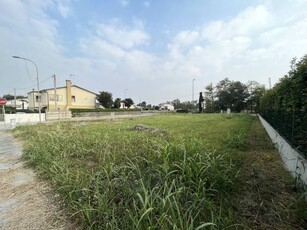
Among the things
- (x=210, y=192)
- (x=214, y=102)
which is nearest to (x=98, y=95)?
(x=214, y=102)

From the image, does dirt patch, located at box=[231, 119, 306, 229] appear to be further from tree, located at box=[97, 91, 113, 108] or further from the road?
tree, located at box=[97, 91, 113, 108]

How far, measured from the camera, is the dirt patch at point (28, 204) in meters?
2.80

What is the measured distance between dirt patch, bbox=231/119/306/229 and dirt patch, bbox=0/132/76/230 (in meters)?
2.27

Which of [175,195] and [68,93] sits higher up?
[68,93]

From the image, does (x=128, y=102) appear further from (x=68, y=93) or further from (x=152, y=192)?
(x=152, y=192)

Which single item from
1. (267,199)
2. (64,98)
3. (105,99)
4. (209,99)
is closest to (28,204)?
(267,199)

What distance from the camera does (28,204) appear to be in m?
3.38

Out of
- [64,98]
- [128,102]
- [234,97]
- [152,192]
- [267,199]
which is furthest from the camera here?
[128,102]

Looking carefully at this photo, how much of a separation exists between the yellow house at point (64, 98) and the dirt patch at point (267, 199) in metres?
45.4

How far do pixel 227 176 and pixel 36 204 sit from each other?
3088 mm

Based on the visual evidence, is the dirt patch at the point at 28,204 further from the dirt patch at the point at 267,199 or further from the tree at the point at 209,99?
the tree at the point at 209,99

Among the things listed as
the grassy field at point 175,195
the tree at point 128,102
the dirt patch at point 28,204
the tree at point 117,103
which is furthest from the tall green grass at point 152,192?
the tree at point 128,102

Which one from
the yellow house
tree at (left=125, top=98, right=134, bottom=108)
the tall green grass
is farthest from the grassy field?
tree at (left=125, top=98, right=134, bottom=108)

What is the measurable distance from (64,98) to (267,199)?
166ft
